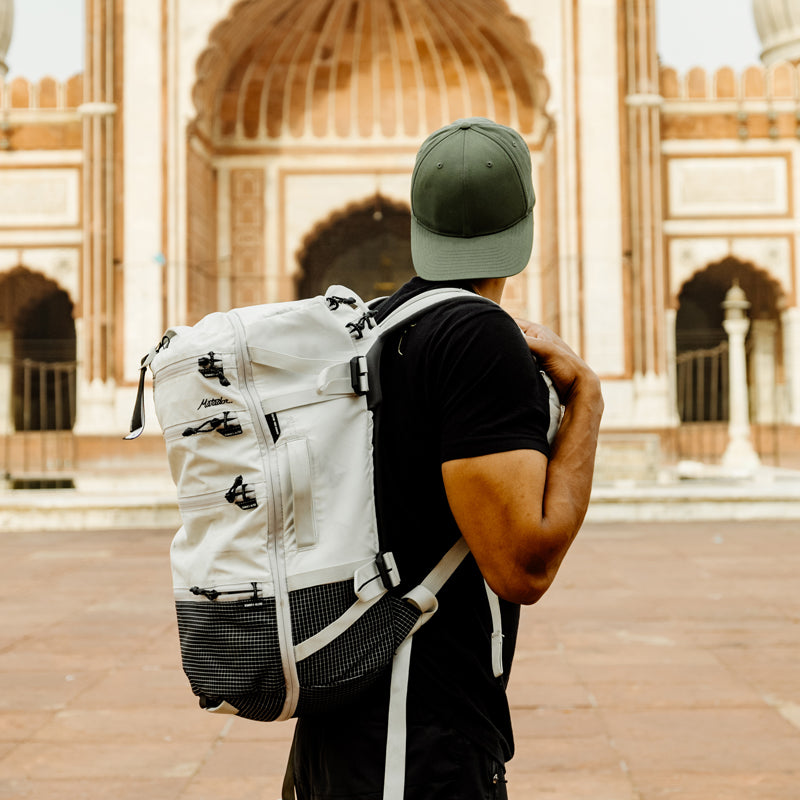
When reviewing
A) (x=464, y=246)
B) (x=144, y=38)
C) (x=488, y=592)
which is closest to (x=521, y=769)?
(x=488, y=592)

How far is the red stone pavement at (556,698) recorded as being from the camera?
80.7 inches

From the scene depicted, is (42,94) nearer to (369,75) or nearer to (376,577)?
(369,75)

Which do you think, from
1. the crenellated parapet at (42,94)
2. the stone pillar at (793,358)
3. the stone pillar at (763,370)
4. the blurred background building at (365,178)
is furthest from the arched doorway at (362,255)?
the stone pillar at (793,358)

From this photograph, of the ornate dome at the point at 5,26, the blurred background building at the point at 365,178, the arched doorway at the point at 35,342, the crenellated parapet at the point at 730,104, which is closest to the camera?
the blurred background building at the point at 365,178

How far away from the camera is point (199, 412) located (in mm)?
839

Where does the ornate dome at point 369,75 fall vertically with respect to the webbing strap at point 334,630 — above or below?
above

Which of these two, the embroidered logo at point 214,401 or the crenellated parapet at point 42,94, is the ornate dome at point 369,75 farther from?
the embroidered logo at point 214,401

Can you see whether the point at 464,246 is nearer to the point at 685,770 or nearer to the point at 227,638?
the point at 227,638

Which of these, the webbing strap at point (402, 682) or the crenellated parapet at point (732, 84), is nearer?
the webbing strap at point (402, 682)

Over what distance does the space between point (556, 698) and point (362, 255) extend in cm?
1346

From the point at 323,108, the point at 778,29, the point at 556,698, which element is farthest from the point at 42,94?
the point at 556,698

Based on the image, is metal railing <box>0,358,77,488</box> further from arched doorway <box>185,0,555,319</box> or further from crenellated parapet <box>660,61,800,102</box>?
crenellated parapet <box>660,61,800,102</box>

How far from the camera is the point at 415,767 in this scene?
2.80 feet

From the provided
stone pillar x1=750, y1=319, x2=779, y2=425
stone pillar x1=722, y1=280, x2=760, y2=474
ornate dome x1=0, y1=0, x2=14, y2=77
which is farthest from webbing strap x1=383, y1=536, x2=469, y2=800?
ornate dome x1=0, y1=0, x2=14, y2=77
